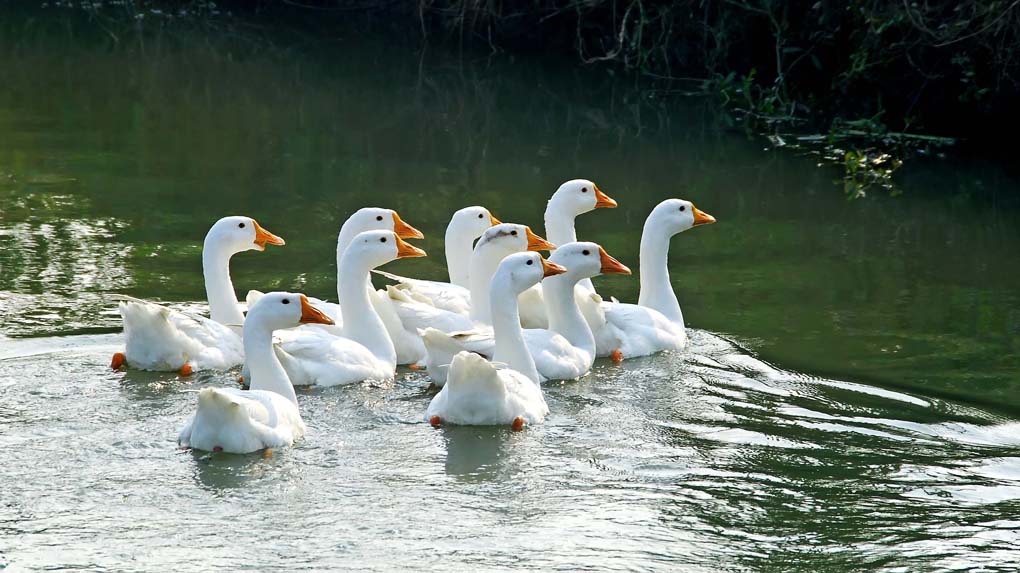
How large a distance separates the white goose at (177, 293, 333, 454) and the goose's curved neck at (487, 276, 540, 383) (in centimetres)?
120

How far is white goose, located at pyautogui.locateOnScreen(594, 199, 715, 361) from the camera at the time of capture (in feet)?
38.0

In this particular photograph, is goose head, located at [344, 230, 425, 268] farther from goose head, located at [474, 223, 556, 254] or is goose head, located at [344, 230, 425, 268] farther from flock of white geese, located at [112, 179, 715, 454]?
goose head, located at [474, 223, 556, 254]

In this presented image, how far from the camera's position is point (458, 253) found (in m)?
12.3

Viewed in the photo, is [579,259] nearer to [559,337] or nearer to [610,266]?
[610,266]

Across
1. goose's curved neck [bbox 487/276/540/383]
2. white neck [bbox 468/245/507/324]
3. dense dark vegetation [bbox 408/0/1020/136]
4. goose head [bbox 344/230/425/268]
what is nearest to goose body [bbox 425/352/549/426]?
goose's curved neck [bbox 487/276/540/383]

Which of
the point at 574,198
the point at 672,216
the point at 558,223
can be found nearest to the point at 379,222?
the point at 558,223

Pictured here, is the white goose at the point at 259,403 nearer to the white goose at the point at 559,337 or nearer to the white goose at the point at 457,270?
the white goose at the point at 559,337

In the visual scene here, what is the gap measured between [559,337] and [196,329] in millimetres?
2662

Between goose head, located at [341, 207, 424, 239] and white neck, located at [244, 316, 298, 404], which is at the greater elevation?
goose head, located at [341, 207, 424, 239]

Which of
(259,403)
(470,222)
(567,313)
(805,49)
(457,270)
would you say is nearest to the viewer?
(259,403)

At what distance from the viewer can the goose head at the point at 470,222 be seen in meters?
12.1

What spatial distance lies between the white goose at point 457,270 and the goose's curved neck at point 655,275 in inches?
50.4

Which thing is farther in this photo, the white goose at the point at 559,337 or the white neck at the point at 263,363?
the white goose at the point at 559,337

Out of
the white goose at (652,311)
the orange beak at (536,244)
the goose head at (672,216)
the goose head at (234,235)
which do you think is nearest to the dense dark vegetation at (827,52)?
the goose head at (672,216)
